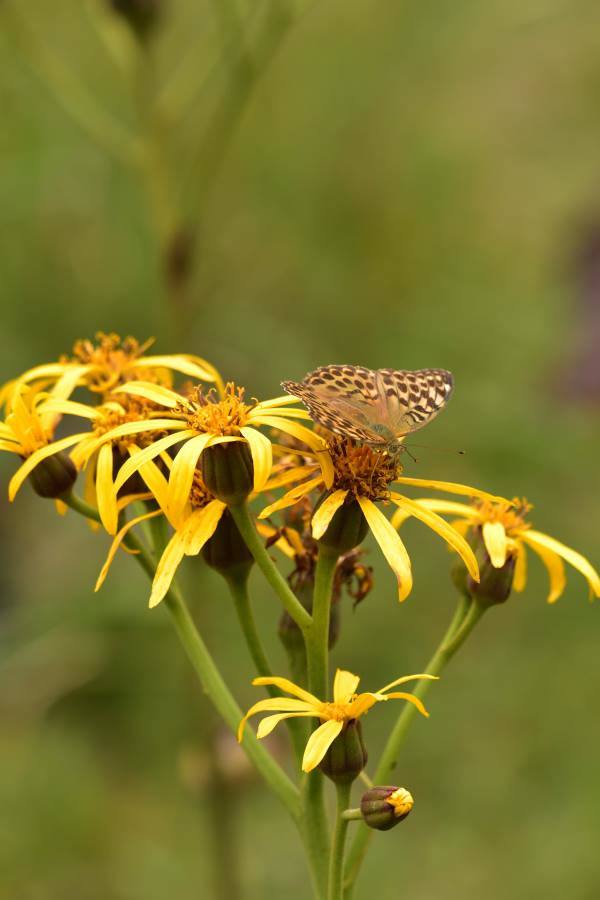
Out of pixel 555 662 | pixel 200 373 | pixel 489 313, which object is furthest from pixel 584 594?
pixel 200 373

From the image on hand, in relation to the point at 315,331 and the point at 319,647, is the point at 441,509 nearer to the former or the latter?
the point at 319,647

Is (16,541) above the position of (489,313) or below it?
below

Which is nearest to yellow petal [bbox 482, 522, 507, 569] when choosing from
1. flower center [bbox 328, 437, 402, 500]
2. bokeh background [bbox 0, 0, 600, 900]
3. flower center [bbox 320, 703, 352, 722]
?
flower center [bbox 328, 437, 402, 500]

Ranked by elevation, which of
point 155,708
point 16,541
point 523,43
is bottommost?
point 155,708

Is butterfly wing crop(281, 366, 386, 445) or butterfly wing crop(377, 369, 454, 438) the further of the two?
butterfly wing crop(377, 369, 454, 438)

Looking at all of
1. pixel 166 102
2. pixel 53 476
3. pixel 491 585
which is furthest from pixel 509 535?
→ pixel 166 102

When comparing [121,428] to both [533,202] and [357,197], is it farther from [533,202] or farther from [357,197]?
[533,202]

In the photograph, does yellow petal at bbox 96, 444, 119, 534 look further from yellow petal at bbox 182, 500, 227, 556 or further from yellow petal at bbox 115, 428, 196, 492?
yellow petal at bbox 182, 500, 227, 556
